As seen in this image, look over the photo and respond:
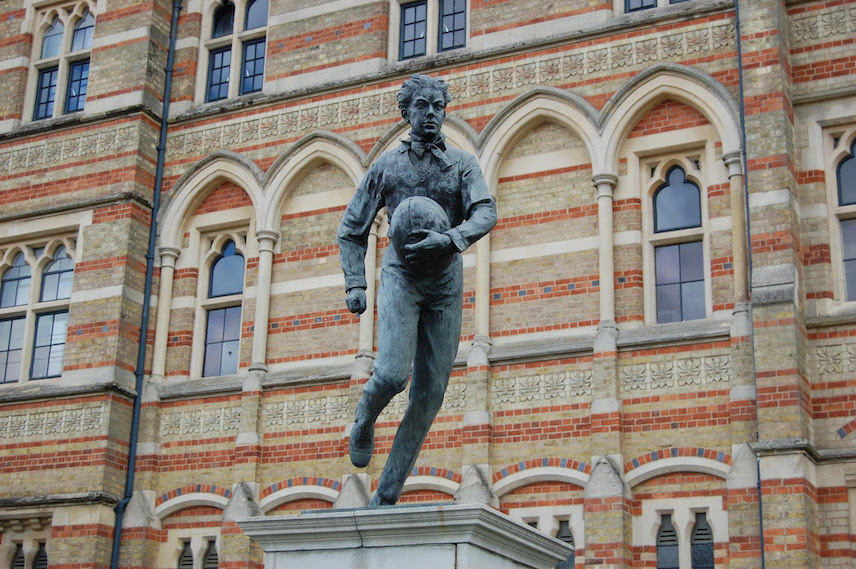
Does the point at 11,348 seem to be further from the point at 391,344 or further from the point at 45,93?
the point at 391,344

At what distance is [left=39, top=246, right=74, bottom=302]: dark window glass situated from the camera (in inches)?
677

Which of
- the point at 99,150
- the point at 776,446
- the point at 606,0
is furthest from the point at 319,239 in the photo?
the point at 776,446

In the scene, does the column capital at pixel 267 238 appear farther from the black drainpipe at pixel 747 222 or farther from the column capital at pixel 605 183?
the black drainpipe at pixel 747 222

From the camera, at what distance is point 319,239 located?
16109 millimetres

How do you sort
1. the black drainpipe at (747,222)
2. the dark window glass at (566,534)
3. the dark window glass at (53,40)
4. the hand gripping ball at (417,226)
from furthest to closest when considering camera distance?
the dark window glass at (53,40)
the dark window glass at (566,534)
the black drainpipe at (747,222)
the hand gripping ball at (417,226)

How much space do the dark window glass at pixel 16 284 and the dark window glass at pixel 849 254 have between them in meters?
10.8

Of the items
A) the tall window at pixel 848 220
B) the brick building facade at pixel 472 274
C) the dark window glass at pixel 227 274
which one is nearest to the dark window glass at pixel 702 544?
the brick building facade at pixel 472 274

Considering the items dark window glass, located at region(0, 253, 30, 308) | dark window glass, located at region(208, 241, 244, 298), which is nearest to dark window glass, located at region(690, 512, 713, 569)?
dark window glass, located at region(208, 241, 244, 298)

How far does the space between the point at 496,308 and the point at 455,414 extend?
4.37 feet

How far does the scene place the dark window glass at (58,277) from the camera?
17.2m

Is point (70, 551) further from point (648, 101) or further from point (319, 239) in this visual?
point (648, 101)

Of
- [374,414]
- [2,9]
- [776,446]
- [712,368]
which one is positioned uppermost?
[2,9]

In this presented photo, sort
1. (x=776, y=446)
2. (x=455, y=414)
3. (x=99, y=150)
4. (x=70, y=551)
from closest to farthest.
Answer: (x=776, y=446) < (x=455, y=414) < (x=70, y=551) < (x=99, y=150)

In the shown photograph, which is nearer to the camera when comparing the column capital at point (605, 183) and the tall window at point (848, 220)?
the tall window at point (848, 220)
